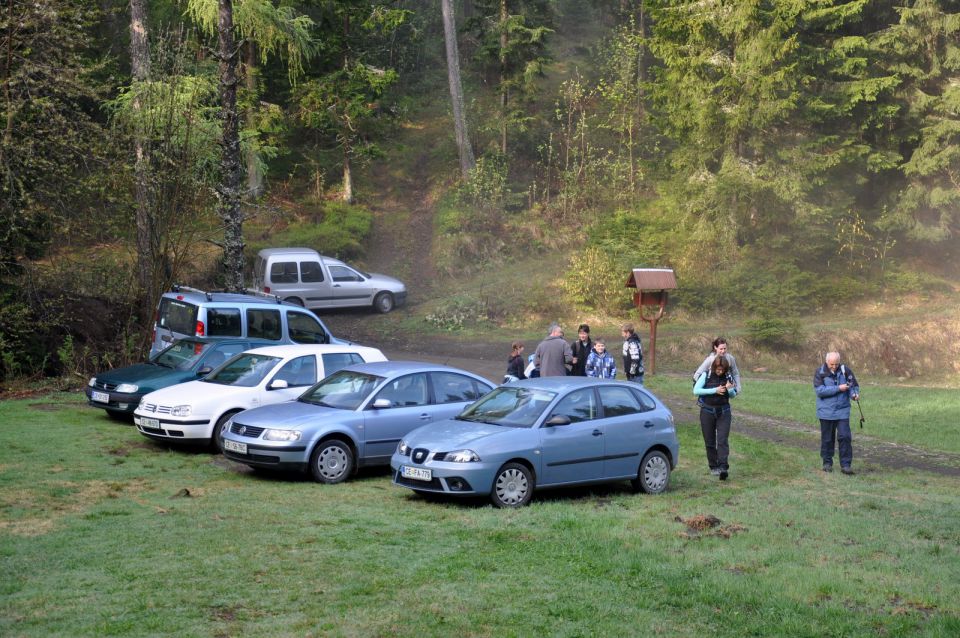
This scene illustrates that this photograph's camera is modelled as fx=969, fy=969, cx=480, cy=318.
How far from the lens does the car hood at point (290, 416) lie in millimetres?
11969

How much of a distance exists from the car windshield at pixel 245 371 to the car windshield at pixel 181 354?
1.65 m

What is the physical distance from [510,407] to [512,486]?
1178mm

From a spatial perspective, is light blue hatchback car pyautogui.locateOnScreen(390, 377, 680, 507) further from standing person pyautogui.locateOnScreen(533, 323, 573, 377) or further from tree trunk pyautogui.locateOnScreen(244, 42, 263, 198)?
tree trunk pyautogui.locateOnScreen(244, 42, 263, 198)

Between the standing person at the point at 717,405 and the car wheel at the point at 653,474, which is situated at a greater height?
the standing person at the point at 717,405

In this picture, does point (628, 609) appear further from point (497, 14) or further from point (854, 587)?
point (497, 14)

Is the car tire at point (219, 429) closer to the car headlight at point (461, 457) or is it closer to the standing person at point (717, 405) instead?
the car headlight at point (461, 457)

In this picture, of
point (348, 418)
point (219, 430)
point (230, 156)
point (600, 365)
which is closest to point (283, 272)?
point (230, 156)

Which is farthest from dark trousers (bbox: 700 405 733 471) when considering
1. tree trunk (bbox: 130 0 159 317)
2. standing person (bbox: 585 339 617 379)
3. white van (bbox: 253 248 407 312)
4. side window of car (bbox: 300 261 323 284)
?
side window of car (bbox: 300 261 323 284)

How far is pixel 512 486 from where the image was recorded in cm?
1084

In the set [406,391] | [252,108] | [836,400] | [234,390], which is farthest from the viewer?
[252,108]

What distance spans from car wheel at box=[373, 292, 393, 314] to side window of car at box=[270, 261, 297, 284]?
2.81 metres

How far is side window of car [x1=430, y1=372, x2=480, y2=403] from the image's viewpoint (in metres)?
13.1

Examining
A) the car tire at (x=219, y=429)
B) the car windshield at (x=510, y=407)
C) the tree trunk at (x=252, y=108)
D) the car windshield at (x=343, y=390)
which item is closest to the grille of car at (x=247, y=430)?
the car windshield at (x=343, y=390)

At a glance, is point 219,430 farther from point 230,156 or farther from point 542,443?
point 230,156
